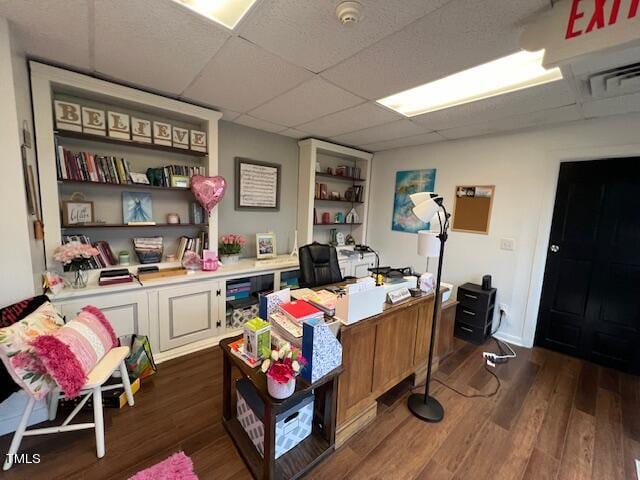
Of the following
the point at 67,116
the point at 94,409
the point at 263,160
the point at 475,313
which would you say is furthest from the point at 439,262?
the point at 67,116

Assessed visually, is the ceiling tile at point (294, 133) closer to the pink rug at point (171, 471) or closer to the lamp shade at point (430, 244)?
the lamp shade at point (430, 244)

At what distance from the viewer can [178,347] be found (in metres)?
2.41

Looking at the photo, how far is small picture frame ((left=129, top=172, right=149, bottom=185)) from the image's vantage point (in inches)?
90.0

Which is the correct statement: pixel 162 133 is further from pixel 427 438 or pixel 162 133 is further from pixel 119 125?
pixel 427 438

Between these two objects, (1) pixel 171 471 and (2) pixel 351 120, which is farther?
(2) pixel 351 120

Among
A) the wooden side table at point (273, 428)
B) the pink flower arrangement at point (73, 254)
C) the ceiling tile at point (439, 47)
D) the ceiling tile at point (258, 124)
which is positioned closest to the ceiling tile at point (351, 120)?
the ceiling tile at point (258, 124)

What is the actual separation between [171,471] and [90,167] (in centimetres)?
222

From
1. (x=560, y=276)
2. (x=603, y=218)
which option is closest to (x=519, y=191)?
(x=603, y=218)

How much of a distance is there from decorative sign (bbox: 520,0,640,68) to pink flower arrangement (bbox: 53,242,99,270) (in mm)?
2961

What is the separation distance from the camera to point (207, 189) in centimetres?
248

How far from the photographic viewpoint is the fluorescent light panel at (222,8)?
123 cm

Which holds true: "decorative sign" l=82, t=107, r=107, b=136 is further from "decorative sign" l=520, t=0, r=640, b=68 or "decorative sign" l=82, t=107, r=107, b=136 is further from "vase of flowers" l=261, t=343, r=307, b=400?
"decorative sign" l=520, t=0, r=640, b=68

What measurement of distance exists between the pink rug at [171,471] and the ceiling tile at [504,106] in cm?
311

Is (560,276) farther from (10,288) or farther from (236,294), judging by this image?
(10,288)
